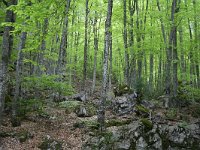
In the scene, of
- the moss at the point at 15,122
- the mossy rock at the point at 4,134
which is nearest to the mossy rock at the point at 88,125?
the moss at the point at 15,122

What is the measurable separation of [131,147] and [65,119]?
4787mm

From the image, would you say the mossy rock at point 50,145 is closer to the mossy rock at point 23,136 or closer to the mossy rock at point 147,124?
the mossy rock at point 23,136

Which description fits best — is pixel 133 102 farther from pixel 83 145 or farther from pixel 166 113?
pixel 83 145

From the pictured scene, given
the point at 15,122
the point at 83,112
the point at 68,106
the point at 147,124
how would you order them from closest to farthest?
the point at 147,124 → the point at 15,122 → the point at 83,112 → the point at 68,106

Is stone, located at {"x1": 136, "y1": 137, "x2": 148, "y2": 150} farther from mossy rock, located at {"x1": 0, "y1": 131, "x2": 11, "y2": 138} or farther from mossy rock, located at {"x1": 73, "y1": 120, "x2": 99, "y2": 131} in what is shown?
mossy rock, located at {"x1": 0, "y1": 131, "x2": 11, "y2": 138}

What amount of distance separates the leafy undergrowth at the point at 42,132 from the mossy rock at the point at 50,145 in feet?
0.54

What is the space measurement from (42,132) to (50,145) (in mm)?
1297

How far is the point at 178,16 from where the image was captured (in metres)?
18.9

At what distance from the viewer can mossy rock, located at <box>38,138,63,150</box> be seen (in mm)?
10898

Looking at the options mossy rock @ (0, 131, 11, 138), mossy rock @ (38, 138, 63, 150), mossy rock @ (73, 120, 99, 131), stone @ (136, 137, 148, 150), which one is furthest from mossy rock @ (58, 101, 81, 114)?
stone @ (136, 137, 148, 150)

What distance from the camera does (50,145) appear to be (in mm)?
11039

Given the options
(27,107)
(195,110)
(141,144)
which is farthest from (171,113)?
(27,107)

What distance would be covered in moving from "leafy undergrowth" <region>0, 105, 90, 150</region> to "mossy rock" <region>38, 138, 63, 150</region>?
17 cm

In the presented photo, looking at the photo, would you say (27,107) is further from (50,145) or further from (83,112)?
(50,145)
